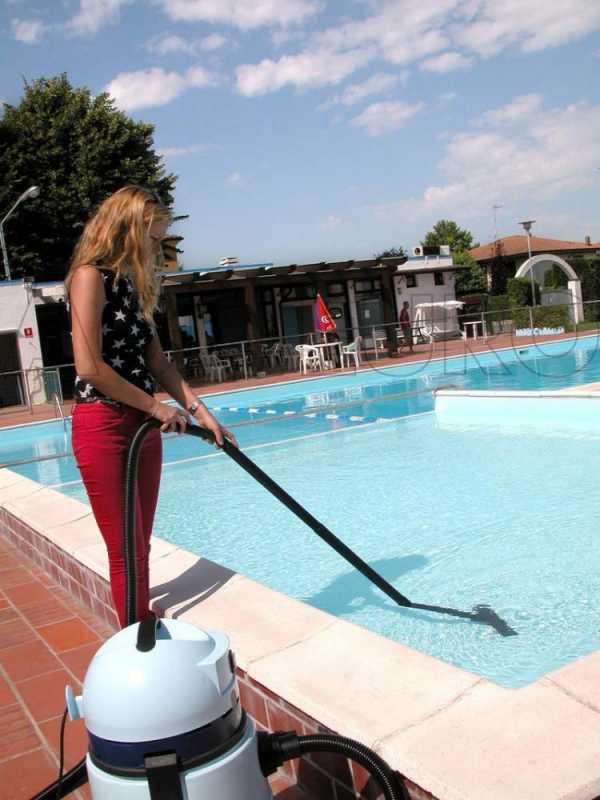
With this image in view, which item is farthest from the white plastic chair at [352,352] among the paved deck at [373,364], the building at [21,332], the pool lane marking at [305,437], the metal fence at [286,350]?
the pool lane marking at [305,437]

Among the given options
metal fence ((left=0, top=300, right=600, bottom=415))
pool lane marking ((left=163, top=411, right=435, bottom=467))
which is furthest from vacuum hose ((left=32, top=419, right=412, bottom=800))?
metal fence ((left=0, top=300, right=600, bottom=415))

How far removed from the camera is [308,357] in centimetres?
1947

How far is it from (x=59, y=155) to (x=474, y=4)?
17.6m

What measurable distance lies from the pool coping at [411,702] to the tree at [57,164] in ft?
77.1

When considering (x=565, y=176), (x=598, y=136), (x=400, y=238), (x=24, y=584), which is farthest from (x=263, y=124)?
(x=400, y=238)

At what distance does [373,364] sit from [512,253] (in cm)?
2952

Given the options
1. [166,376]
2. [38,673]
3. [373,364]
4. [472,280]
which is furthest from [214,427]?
[472,280]

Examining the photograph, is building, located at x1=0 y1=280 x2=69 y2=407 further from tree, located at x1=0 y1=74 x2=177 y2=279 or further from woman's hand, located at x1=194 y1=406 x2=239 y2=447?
woman's hand, located at x1=194 y1=406 x2=239 y2=447

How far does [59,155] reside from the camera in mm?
25031

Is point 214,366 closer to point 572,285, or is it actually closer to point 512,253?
point 572,285

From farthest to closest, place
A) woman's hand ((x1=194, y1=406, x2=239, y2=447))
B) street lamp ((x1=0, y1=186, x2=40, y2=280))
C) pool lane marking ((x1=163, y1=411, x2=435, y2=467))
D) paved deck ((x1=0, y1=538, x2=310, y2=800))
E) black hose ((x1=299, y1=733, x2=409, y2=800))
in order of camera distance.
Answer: street lamp ((x1=0, y1=186, x2=40, y2=280))
pool lane marking ((x1=163, y1=411, x2=435, y2=467))
woman's hand ((x1=194, y1=406, x2=239, y2=447))
paved deck ((x1=0, y1=538, x2=310, y2=800))
black hose ((x1=299, y1=733, x2=409, y2=800))

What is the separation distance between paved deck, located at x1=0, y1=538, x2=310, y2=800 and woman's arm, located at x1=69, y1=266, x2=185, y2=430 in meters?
1.03

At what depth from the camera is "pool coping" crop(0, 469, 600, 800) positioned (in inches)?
54.6

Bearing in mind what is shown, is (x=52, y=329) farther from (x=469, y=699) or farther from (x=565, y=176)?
(x=469, y=699)
